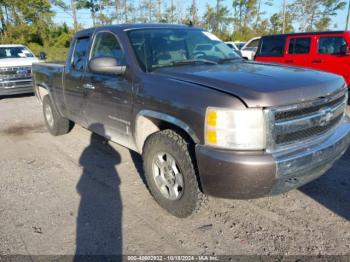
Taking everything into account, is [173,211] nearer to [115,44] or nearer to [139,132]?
[139,132]

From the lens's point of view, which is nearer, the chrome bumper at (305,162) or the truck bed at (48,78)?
the chrome bumper at (305,162)

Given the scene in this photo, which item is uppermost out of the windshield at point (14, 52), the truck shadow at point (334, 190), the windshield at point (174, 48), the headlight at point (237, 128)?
the windshield at point (174, 48)

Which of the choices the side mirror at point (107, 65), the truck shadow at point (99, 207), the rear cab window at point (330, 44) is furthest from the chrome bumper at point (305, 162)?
the rear cab window at point (330, 44)

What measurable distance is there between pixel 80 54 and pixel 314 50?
6998mm

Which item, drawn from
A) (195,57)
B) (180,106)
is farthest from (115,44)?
(180,106)

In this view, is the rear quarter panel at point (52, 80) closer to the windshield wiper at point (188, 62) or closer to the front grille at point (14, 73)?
the windshield wiper at point (188, 62)

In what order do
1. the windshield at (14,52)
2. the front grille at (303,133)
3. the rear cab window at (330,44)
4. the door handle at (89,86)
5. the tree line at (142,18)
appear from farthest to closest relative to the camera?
the tree line at (142,18)
the windshield at (14,52)
the rear cab window at (330,44)
the door handle at (89,86)
the front grille at (303,133)

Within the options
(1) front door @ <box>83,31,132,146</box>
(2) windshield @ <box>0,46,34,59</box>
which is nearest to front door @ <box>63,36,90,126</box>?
(1) front door @ <box>83,31,132,146</box>

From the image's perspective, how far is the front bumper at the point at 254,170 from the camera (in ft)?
7.50

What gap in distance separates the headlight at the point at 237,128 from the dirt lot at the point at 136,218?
3.06 feet

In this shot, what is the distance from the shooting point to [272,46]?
9742mm

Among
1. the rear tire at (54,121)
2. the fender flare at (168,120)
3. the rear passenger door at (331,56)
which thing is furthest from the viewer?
the rear passenger door at (331,56)

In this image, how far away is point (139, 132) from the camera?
3211 millimetres

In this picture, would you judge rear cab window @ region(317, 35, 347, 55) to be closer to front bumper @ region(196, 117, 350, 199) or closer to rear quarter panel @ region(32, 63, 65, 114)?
front bumper @ region(196, 117, 350, 199)
